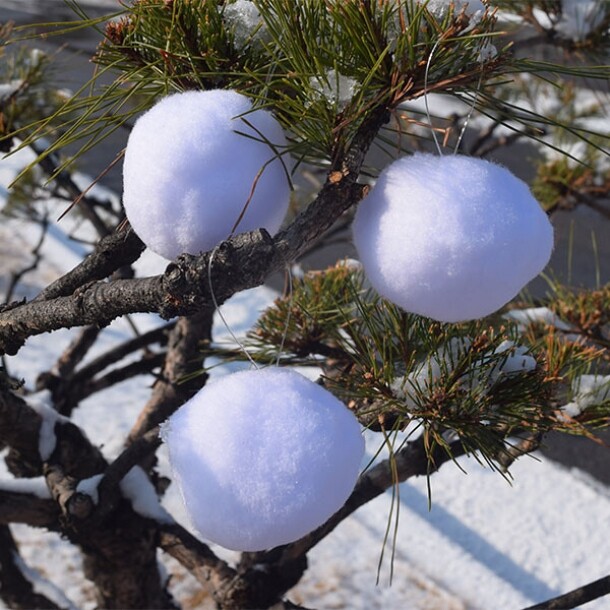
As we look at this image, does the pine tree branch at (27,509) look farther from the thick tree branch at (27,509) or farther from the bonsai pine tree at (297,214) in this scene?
the bonsai pine tree at (297,214)

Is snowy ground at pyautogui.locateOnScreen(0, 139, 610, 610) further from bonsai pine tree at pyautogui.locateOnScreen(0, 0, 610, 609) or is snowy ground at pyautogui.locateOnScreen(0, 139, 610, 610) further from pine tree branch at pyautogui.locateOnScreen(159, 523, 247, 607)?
bonsai pine tree at pyautogui.locateOnScreen(0, 0, 610, 609)

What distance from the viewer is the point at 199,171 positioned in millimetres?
356

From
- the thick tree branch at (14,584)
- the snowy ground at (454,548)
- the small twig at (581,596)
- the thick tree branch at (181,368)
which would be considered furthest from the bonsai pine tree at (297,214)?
the snowy ground at (454,548)

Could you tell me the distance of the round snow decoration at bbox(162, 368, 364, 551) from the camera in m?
0.35

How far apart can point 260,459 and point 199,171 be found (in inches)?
5.1

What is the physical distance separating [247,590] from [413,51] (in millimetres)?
513

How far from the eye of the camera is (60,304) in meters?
0.41

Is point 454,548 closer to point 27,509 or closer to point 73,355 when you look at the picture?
point 73,355

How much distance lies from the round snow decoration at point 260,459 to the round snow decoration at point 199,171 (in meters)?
0.07

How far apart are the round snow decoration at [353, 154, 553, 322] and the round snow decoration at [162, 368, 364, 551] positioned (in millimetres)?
67

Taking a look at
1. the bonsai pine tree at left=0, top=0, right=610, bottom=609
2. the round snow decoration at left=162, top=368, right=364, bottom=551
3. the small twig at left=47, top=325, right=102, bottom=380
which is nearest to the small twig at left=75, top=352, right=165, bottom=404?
the small twig at left=47, top=325, right=102, bottom=380

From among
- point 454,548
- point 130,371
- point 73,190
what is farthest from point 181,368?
point 454,548

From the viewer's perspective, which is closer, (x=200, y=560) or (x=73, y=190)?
(x=200, y=560)

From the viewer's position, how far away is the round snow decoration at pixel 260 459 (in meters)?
0.35
